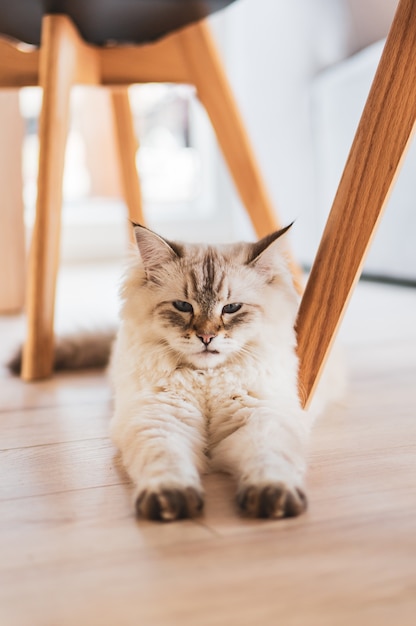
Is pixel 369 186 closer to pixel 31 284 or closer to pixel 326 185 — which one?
pixel 31 284

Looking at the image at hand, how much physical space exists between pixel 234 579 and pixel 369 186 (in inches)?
26.8

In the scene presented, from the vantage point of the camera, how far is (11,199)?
275 centimetres

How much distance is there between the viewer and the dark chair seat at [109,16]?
5.25 feet

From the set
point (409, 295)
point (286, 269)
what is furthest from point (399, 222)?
point (286, 269)

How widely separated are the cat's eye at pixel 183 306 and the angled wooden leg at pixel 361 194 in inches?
8.5

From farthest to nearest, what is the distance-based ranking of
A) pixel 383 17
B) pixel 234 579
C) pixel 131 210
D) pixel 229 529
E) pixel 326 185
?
1. pixel 326 185
2. pixel 383 17
3. pixel 131 210
4. pixel 229 529
5. pixel 234 579

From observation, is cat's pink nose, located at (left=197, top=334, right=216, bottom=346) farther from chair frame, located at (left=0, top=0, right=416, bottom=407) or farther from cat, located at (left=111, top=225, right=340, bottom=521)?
chair frame, located at (left=0, top=0, right=416, bottom=407)

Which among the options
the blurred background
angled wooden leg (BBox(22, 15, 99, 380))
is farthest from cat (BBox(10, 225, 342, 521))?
the blurred background

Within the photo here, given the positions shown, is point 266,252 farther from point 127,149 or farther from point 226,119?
point 127,149

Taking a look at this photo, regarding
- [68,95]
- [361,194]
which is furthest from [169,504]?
[68,95]

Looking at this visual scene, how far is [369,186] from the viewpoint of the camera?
111 cm

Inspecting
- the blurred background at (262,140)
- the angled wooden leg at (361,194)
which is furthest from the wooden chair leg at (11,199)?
the angled wooden leg at (361,194)

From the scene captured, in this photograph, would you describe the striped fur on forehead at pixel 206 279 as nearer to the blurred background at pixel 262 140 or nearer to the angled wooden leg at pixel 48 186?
the angled wooden leg at pixel 48 186

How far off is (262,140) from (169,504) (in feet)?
11.0
